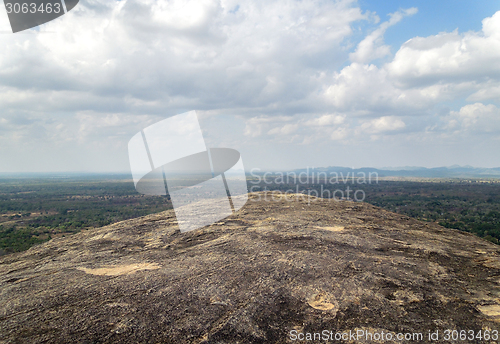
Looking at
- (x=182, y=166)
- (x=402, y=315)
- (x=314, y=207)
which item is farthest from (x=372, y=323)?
(x=314, y=207)

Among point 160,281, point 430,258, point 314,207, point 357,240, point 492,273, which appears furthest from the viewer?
point 314,207

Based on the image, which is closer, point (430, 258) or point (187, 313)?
point (187, 313)

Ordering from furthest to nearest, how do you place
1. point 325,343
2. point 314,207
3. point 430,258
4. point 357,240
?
point 314,207 → point 357,240 → point 430,258 → point 325,343

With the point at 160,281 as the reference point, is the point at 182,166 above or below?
above

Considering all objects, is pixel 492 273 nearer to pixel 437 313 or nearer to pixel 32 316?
pixel 437 313

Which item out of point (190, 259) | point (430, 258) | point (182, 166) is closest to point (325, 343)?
point (190, 259)

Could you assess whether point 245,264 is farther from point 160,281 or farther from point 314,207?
point 314,207

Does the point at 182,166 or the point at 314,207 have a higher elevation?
the point at 182,166
